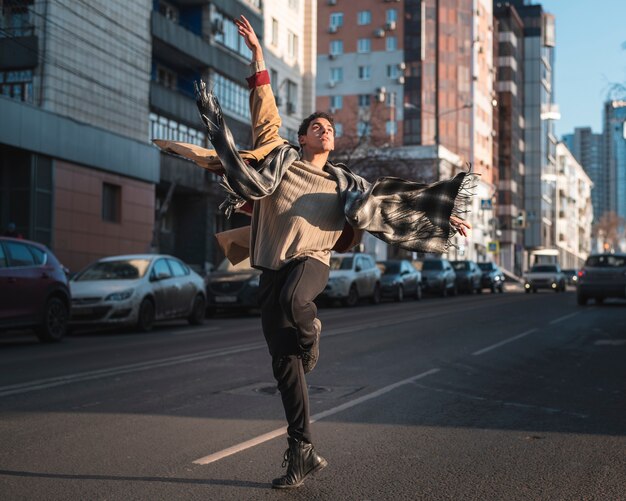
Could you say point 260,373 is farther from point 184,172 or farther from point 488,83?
point 488,83

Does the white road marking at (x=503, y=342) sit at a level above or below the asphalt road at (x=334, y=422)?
above

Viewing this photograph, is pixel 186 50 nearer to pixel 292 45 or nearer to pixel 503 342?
pixel 292 45

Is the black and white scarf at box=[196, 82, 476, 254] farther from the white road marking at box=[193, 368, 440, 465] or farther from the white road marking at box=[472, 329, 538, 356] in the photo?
the white road marking at box=[472, 329, 538, 356]

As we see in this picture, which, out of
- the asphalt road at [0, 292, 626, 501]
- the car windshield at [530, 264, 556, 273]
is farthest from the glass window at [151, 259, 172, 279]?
the car windshield at [530, 264, 556, 273]

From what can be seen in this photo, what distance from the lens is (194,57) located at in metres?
37.1

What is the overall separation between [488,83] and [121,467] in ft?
297

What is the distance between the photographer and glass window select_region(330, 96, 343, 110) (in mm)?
83938

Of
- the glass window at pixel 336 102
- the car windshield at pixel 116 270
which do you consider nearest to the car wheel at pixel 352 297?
the car windshield at pixel 116 270

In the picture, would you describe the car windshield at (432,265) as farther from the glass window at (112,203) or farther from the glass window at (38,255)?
the glass window at (38,255)

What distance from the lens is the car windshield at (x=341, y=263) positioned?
29.7 m

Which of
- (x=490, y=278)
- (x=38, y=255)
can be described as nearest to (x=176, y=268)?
(x=38, y=255)

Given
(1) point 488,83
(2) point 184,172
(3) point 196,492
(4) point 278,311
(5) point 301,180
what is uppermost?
(1) point 488,83

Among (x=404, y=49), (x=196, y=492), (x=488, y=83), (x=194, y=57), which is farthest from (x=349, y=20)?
→ (x=196, y=492)

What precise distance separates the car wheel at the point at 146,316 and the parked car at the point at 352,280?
10278mm
